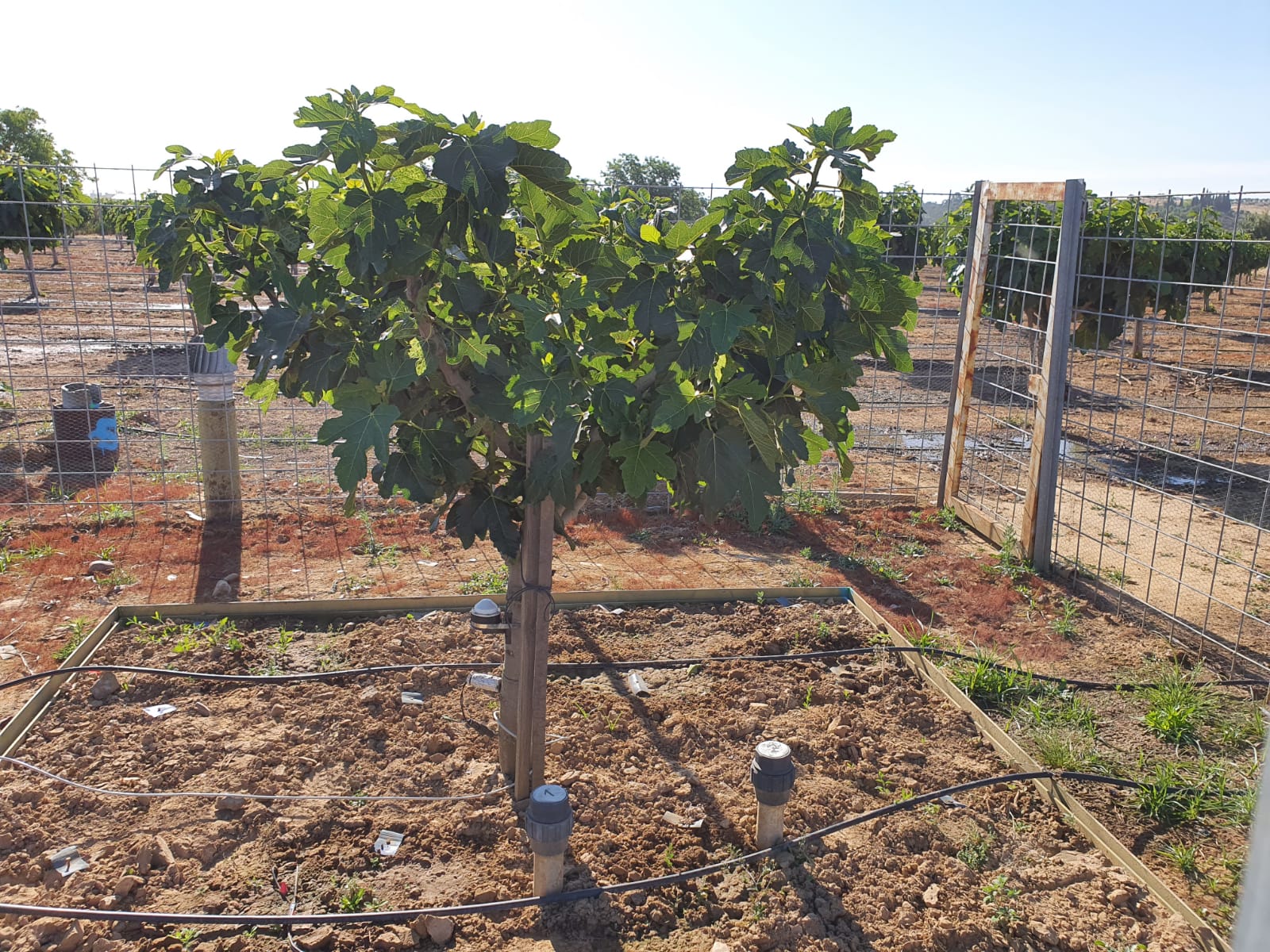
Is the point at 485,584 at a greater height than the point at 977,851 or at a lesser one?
greater

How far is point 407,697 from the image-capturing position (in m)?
4.14

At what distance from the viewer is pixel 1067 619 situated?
5.47 m

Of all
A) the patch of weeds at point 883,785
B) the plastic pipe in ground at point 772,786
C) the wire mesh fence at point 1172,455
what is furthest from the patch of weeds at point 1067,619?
the plastic pipe in ground at point 772,786

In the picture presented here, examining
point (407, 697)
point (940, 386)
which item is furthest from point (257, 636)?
point (940, 386)

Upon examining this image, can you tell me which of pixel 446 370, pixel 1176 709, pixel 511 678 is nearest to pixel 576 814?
pixel 511 678

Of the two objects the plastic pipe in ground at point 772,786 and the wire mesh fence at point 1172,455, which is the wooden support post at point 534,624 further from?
the wire mesh fence at point 1172,455

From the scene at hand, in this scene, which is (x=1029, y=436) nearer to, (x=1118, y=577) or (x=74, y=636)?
(x=1118, y=577)

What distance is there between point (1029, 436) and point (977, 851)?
4.78 meters

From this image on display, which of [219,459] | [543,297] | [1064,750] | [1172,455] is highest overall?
[543,297]

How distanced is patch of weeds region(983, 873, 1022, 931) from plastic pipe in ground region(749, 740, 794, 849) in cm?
66

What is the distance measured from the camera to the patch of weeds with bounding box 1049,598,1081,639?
17.4 feet

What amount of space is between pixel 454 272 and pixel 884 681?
289 cm

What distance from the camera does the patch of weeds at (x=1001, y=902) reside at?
9.54 ft

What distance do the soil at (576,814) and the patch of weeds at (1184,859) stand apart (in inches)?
11.0
